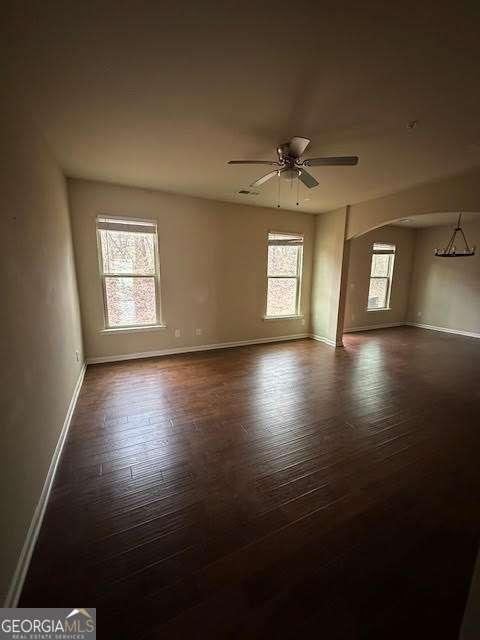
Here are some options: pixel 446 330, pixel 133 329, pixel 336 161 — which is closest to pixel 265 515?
pixel 336 161

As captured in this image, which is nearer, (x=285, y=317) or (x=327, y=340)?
(x=327, y=340)

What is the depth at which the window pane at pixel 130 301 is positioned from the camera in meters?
4.13

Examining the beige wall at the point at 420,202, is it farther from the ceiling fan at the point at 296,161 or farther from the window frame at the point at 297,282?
the ceiling fan at the point at 296,161

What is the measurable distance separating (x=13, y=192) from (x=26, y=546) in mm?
2024

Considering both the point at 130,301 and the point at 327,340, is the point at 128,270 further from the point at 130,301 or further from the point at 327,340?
the point at 327,340

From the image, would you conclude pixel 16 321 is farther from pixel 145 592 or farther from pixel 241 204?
pixel 241 204

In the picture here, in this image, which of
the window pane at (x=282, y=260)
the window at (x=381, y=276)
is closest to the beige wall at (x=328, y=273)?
the window pane at (x=282, y=260)

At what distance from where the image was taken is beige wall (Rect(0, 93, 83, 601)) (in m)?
1.25

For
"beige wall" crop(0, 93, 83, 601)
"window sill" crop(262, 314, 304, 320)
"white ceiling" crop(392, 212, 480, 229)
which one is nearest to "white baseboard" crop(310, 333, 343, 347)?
"window sill" crop(262, 314, 304, 320)

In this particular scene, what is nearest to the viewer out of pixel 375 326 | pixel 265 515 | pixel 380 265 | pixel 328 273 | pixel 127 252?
pixel 265 515

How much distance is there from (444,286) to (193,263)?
6.70 m

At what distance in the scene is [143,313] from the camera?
4.39 meters

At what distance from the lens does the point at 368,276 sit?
6.71 meters

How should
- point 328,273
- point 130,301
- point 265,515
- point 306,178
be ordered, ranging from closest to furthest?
point 265,515 → point 306,178 → point 130,301 → point 328,273
